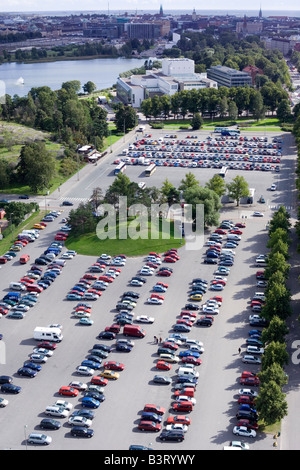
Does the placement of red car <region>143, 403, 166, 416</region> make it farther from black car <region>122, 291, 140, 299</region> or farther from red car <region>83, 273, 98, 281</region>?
red car <region>83, 273, 98, 281</region>

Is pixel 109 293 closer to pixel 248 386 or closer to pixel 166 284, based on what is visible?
pixel 166 284

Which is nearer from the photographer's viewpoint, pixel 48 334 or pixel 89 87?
pixel 48 334

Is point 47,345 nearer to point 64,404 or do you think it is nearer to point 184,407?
point 64,404

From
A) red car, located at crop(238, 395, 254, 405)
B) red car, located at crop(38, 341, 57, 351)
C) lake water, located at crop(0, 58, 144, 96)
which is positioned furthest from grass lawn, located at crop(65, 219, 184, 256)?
lake water, located at crop(0, 58, 144, 96)

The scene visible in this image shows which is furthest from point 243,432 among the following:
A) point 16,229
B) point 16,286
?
point 16,229

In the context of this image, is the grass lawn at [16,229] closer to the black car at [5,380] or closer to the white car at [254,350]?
the black car at [5,380]

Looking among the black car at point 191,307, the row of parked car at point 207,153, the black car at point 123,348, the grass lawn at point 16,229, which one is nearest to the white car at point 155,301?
the black car at point 191,307

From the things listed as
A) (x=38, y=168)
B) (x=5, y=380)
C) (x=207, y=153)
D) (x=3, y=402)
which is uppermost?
(x=207, y=153)
